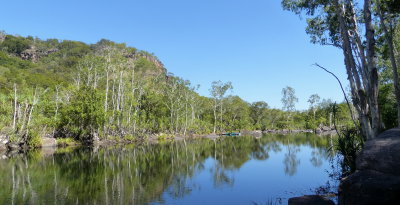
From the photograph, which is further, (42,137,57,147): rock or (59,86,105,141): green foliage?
(59,86,105,141): green foliage

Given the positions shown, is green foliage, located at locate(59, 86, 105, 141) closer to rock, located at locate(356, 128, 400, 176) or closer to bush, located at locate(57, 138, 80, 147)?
bush, located at locate(57, 138, 80, 147)

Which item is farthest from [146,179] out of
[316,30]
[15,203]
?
[316,30]

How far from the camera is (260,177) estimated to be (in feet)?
54.1

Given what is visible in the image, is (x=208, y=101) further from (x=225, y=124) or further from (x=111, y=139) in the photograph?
(x=111, y=139)

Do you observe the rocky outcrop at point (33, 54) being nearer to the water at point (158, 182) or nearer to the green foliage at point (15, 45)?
the green foliage at point (15, 45)

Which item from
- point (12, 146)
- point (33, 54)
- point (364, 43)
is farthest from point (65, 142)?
point (33, 54)

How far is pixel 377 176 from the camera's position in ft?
20.5

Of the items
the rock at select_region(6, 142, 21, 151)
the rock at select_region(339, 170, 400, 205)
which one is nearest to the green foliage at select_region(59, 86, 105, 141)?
the rock at select_region(6, 142, 21, 151)

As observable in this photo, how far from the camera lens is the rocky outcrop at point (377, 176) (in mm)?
5850

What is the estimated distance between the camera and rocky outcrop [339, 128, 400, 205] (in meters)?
5.85

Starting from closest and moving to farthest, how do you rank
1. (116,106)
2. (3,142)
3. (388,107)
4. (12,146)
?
1. (388,107)
2. (3,142)
3. (12,146)
4. (116,106)

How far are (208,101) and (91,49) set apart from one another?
8384 centimetres

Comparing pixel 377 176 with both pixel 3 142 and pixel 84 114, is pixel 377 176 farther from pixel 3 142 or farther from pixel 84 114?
pixel 3 142

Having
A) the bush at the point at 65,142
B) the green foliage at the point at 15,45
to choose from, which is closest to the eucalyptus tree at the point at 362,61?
the bush at the point at 65,142
